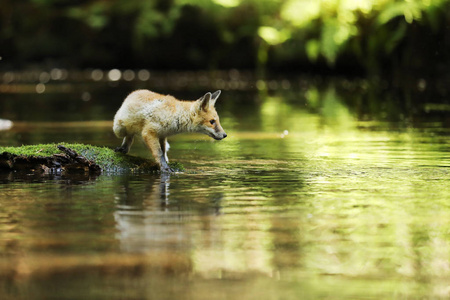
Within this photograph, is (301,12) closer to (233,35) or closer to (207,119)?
(233,35)

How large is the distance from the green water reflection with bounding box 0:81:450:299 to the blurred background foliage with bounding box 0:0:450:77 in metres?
15.3

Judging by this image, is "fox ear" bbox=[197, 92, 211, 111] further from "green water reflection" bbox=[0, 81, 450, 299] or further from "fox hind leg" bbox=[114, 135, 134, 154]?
"fox hind leg" bbox=[114, 135, 134, 154]

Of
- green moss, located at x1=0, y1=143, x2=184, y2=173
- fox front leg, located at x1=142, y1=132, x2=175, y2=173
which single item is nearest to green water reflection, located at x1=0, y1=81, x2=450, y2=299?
fox front leg, located at x1=142, y1=132, x2=175, y2=173

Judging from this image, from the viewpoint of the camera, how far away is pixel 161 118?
31.1 ft

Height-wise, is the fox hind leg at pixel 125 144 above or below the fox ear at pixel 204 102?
below

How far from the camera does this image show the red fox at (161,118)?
9.47 m

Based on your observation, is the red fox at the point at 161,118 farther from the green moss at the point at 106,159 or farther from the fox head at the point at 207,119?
the green moss at the point at 106,159

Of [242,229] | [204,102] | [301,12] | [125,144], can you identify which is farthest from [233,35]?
[242,229]

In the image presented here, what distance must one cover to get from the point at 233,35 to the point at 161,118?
74.0 feet

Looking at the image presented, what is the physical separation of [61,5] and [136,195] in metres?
29.4

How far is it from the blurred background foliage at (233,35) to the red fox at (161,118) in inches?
625

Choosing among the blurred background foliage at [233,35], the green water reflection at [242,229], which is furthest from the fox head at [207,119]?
the blurred background foliage at [233,35]

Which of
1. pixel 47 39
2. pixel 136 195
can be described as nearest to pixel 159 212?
pixel 136 195

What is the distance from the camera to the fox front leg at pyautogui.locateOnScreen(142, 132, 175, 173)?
373 inches
